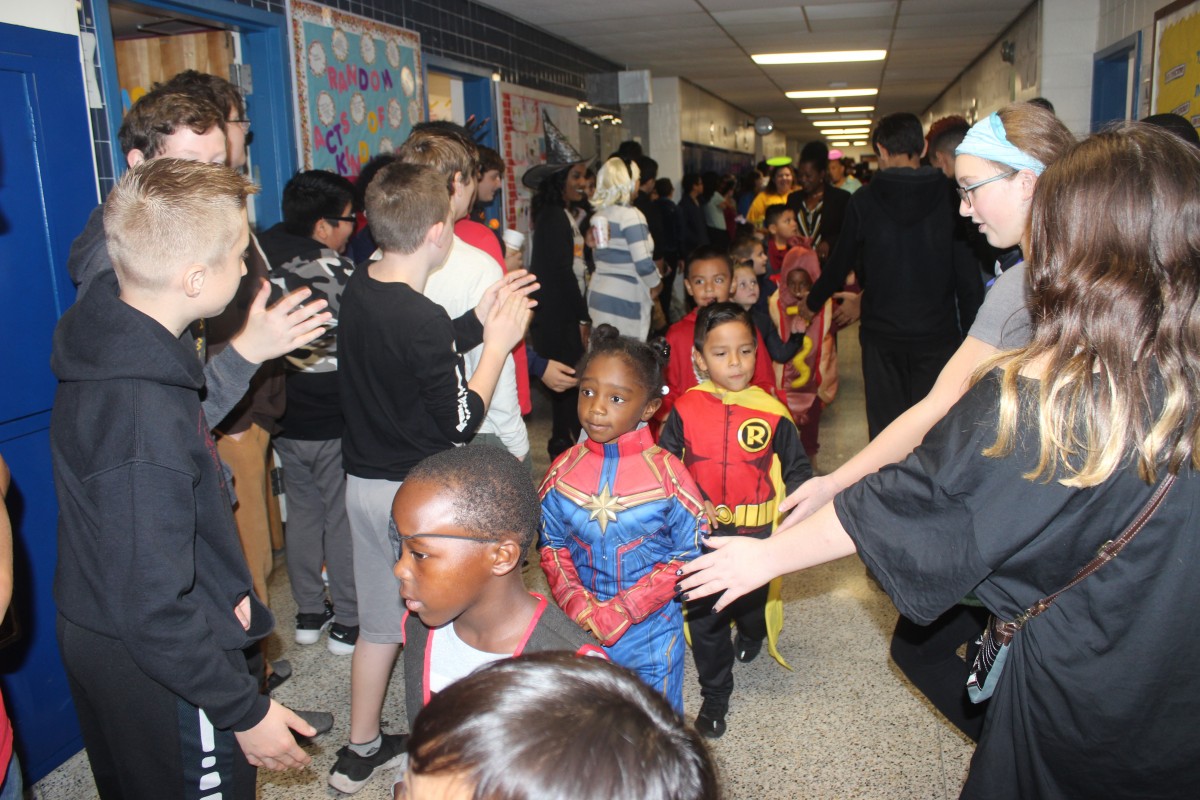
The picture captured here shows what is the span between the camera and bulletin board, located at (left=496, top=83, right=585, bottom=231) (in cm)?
708

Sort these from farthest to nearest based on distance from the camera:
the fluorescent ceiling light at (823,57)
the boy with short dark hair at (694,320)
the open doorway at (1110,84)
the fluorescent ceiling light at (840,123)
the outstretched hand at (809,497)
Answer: the fluorescent ceiling light at (840,123) < the fluorescent ceiling light at (823,57) < the open doorway at (1110,84) < the boy with short dark hair at (694,320) < the outstretched hand at (809,497)

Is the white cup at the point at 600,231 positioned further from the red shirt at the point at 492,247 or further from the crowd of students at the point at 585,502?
the crowd of students at the point at 585,502

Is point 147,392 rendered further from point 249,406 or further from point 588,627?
point 249,406

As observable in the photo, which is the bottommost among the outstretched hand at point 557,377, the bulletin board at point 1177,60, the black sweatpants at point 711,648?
the black sweatpants at point 711,648

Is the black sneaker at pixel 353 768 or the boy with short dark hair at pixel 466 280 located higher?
the boy with short dark hair at pixel 466 280

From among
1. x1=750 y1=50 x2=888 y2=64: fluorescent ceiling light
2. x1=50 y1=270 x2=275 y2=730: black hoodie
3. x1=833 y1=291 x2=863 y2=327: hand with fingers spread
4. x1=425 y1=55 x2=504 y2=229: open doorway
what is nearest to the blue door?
x1=50 y1=270 x2=275 y2=730: black hoodie

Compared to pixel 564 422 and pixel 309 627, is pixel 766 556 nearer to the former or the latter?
pixel 309 627

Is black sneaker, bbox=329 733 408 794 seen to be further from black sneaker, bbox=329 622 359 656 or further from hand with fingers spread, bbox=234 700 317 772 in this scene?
hand with fingers spread, bbox=234 700 317 772

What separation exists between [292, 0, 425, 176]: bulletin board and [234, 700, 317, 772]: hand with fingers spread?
3542 mm

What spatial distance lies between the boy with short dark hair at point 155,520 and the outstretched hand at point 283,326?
20cm

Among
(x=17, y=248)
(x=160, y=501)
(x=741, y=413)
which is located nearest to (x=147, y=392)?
(x=160, y=501)

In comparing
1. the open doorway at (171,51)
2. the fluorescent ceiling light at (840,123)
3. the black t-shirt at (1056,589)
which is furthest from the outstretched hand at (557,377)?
the fluorescent ceiling light at (840,123)

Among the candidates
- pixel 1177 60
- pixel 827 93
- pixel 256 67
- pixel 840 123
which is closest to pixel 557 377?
pixel 256 67

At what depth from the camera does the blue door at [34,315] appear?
8.02 feet
